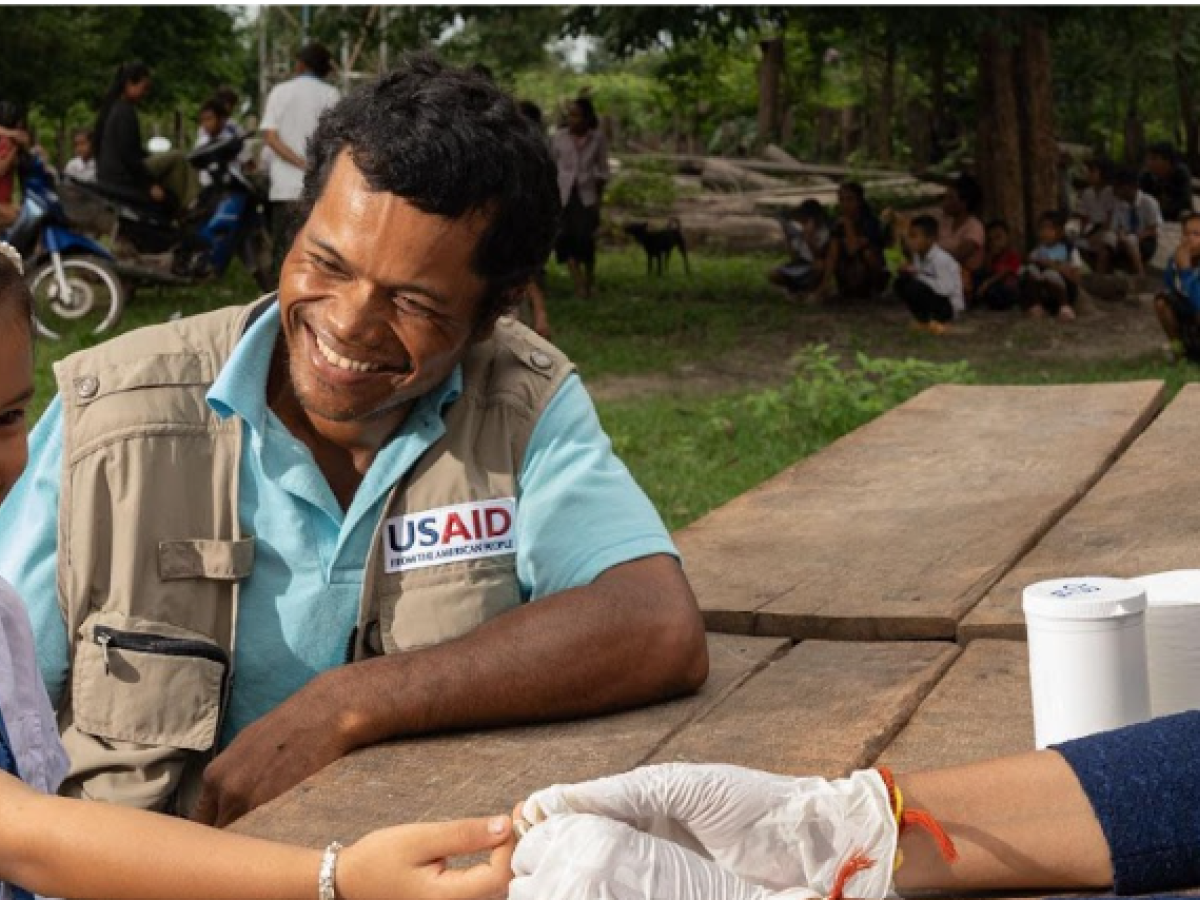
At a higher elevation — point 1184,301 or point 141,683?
point 141,683

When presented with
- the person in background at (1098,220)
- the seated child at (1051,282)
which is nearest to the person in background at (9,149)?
the seated child at (1051,282)

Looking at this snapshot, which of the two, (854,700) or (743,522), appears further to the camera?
(743,522)

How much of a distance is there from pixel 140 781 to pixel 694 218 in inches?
628

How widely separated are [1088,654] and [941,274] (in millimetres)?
10007

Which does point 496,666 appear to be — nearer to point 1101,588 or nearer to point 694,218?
point 1101,588

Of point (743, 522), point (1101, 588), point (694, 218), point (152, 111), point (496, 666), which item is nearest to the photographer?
point (1101, 588)

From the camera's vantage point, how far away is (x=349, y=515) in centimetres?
236

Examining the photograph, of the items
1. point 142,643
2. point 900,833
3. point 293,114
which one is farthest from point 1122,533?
point 293,114

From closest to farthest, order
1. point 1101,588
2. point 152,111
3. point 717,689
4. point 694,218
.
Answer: point 1101,588 → point 717,689 → point 694,218 → point 152,111

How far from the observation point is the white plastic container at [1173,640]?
1972 millimetres

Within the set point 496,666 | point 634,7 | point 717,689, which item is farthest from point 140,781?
point 634,7

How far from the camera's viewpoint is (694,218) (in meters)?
18.0

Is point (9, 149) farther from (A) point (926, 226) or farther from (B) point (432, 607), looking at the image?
(B) point (432, 607)

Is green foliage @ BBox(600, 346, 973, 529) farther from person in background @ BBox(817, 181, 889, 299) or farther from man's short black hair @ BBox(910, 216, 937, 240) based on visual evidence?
person in background @ BBox(817, 181, 889, 299)
